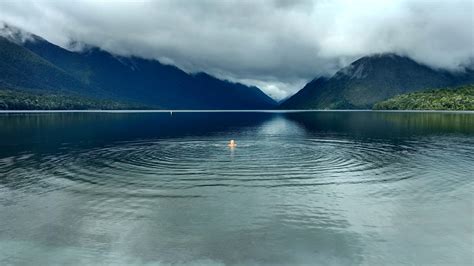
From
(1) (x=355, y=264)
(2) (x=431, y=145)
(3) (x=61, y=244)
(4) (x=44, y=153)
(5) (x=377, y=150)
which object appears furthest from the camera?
(2) (x=431, y=145)

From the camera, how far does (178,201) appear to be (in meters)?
38.8

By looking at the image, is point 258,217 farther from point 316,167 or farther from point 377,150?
point 377,150

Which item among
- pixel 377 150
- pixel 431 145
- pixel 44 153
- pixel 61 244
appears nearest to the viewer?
pixel 61 244

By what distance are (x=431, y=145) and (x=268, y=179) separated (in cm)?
5721

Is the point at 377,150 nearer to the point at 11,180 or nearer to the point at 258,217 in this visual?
the point at 258,217

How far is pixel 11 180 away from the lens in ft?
159

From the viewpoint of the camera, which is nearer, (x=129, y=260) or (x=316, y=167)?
(x=129, y=260)

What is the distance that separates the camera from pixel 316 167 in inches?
2255

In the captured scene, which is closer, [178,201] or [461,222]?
[461,222]

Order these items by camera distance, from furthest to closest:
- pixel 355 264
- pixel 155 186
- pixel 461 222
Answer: pixel 155 186, pixel 461 222, pixel 355 264

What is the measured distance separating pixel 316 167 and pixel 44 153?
55498mm

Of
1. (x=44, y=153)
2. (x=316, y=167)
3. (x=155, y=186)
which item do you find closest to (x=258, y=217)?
(x=155, y=186)

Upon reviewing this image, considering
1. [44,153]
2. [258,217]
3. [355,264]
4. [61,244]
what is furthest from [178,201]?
[44,153]

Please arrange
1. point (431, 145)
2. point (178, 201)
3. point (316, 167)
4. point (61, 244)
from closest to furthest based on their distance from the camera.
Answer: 1. point (61, 244)
2. point (178, 201)
3. point (316, 167)
4. point (431, 145)
